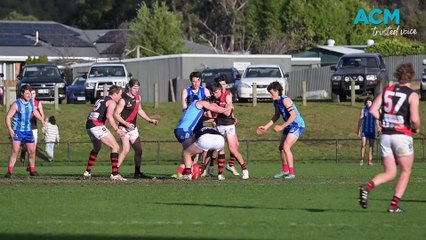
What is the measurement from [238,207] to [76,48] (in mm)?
70697

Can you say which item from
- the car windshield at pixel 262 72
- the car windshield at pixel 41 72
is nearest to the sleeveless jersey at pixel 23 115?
the car windshield at pixel 262 72

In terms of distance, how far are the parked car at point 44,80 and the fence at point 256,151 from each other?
891 centimetres

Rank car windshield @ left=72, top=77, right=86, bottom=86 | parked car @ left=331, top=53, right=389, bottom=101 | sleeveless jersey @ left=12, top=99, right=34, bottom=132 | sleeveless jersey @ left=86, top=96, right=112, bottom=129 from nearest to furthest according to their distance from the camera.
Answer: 1. sleeveless jersey @ left=86, top=96, right=112, bottom=129
2. sleeveless jersey @ left=12, top=99, right=34, bottom=132
3. parked car @ left=331, top=53, right=389, bottom=101
4. car windshield @ left=72, top=77, right=86, bottom=86

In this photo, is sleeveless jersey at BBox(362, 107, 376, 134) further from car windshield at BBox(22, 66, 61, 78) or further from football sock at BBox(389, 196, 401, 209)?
car windshield at BBox(22, 66, 61, 78)

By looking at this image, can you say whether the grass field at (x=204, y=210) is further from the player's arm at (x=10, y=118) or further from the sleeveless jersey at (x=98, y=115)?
the player's arm at (x=10, y=118)

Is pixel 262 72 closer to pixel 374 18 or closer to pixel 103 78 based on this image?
pixel 103 78

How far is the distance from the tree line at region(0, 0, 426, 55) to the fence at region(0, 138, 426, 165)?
117 ft

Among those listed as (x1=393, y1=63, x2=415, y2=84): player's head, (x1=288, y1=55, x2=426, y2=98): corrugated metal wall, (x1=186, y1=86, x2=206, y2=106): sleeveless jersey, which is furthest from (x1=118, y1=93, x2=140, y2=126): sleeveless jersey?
(x1=288, y1=55, x2=426, y2=98): corrugated metal wall

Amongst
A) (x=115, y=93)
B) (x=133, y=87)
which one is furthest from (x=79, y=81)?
(x=115, y=93)

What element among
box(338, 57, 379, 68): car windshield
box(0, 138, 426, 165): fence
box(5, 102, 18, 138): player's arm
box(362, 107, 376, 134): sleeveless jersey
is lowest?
box(0, 138, 426, 165): fence

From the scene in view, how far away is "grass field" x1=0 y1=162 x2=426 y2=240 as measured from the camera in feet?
42.2

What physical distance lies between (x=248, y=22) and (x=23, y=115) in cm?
7030

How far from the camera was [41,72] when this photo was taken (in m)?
48.6

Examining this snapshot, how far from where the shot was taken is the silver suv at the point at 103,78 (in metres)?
46.0
